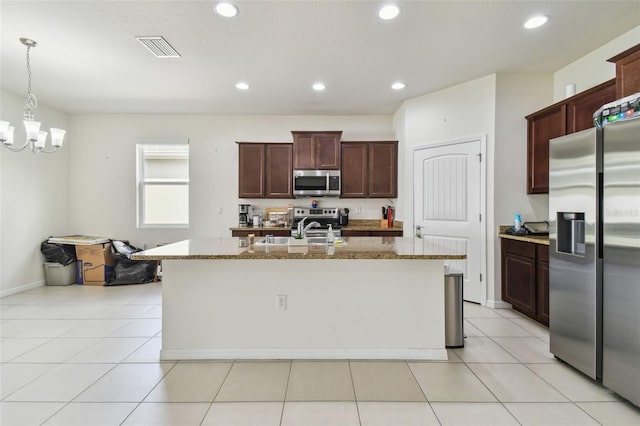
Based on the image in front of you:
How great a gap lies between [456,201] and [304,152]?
7.93ft

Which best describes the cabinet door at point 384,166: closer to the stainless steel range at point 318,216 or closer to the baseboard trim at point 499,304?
the stainless steel range at point 318,216

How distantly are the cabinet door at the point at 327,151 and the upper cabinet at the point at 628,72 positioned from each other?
3.35 m

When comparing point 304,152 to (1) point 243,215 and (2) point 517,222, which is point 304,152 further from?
(2) point 517,222

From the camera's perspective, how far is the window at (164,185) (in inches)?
221

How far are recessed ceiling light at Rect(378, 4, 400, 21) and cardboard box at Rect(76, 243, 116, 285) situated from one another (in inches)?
203

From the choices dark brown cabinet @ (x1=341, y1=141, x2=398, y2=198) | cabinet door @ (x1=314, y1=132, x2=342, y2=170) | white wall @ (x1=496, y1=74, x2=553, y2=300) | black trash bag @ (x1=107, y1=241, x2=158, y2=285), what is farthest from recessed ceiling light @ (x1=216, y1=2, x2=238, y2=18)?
black trash bag @ (x1=107, y1=241, x2=158, y2=285)

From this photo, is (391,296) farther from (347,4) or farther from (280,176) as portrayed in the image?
(280,176)

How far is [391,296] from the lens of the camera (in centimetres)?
257

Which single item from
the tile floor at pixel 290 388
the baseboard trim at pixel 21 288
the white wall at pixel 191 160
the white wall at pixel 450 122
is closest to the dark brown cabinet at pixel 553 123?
the white wall at pixel 450 122

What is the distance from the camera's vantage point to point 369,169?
521 cm

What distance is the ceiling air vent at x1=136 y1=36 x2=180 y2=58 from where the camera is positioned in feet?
9.79

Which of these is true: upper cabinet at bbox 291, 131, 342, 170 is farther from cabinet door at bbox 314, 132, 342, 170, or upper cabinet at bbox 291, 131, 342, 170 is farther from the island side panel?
the island side panel

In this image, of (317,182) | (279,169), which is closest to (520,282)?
Answer: (317,182)

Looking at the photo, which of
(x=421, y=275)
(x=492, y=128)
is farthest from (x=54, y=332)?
(x=492, y=128)
